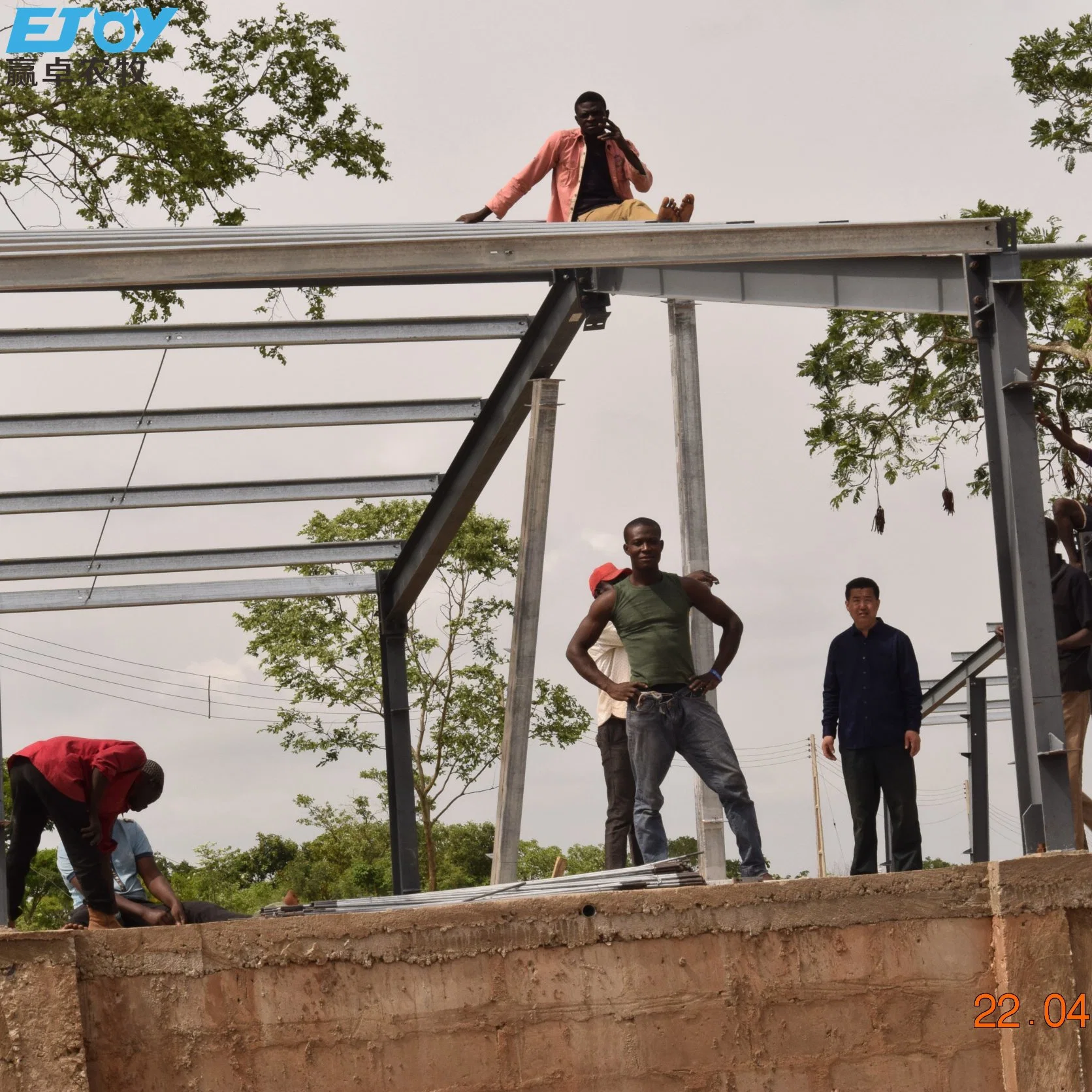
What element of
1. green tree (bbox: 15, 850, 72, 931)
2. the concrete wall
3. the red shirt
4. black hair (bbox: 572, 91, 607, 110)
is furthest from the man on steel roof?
green tree (bbox: 15, 850, 72, 931)

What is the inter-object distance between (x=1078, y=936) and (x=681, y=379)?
16.0 feet

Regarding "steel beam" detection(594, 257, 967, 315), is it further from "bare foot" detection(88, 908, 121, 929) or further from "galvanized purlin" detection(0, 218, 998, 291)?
"bare foot" detection(88, 908, 121, 929)

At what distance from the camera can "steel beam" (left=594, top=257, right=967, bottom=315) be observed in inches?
273

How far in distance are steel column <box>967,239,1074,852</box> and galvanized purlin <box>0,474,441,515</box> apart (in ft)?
19.4

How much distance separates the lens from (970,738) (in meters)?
11.2

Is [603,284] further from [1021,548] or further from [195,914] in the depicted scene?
[195,914]

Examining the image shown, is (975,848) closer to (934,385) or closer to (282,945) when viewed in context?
(282,945)

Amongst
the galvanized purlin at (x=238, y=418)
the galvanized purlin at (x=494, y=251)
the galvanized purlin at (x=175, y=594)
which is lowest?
the galvanized purlin at (x=175, y=594)

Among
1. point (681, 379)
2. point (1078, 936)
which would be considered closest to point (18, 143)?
point (681, 379)

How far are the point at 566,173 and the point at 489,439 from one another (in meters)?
2.03

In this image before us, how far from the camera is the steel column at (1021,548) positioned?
630 centimetres

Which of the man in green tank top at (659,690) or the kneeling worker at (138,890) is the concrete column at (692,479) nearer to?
the man in green tank top at (659,690)

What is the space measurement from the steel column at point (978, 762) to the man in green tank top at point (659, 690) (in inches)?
153

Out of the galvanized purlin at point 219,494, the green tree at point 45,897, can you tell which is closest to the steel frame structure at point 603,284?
the galvanized purlin at point 219,494
